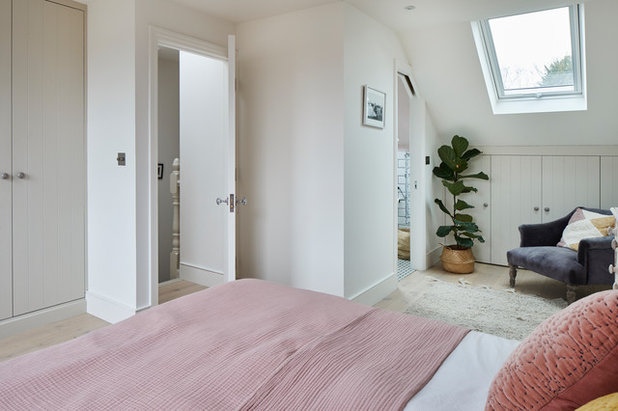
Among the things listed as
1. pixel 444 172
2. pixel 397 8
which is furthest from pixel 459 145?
pixel 397 8

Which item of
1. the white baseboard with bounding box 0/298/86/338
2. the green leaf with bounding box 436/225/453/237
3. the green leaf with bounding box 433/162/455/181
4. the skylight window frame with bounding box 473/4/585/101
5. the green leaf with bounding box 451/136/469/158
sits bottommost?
the white baseboard with bounding box 0/298/86/338

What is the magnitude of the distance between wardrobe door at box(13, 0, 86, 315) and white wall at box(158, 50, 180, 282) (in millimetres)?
2160

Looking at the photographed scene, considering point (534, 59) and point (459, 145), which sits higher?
point (534, 59)

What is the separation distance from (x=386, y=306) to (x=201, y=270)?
183cm

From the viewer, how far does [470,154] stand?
188 inches

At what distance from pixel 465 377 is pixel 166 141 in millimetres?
5092

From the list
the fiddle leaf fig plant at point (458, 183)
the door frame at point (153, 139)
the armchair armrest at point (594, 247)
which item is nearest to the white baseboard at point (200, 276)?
the door frame at point (153, 139)

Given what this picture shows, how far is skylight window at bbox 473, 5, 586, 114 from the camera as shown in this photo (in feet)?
12.2

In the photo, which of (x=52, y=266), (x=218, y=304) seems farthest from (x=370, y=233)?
(x=52, y=266)

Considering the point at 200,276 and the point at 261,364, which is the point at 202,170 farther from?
the point at 261,364

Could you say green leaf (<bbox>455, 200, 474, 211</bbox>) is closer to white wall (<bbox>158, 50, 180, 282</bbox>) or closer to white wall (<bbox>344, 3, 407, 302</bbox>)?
white wall (<bbox>344, 3, 407, 302</bbox>)

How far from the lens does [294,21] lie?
11.1 ft

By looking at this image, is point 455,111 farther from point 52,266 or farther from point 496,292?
point 52,266

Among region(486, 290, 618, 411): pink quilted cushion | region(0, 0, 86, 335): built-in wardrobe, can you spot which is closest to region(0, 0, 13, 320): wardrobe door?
region(0, 0, 86, 335): built-in wardrobe
